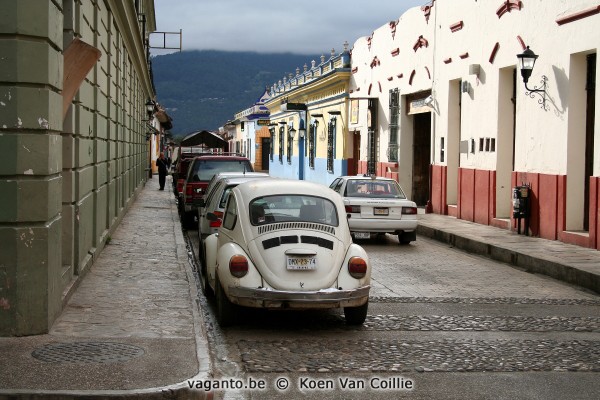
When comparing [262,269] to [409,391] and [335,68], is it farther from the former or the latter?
[335,68]

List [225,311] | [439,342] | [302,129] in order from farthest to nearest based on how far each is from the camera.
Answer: [302,129] → [225,311] → [439,342]

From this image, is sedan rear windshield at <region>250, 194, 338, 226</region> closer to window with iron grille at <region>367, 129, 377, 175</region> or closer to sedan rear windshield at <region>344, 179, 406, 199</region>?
sedan rear windshield at <region>344, 179, 406, 199</region>

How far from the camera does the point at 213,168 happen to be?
70.4 ft

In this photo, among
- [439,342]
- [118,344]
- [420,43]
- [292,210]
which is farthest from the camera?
[420,43]

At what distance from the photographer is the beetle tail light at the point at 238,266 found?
28.9 ft

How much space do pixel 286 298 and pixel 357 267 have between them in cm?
87

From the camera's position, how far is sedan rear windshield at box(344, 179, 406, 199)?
1819cm

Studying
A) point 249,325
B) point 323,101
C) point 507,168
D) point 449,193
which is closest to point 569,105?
point 507,168

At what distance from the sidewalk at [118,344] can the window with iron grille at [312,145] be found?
31.2 metres

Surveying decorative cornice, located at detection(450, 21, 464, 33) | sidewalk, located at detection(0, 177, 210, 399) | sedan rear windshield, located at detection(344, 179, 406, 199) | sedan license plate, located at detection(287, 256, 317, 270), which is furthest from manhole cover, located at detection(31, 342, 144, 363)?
decorative cornice, located at detection(450, 21, 464, 33)

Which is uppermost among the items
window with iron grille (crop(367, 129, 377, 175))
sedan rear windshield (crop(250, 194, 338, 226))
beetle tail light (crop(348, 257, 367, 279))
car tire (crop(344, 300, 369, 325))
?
window with iron grille (crop(367, 129, 377, 175))

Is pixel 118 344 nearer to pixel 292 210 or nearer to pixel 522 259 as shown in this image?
pixel 292 210

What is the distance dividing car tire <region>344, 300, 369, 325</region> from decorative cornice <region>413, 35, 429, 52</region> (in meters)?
17.7

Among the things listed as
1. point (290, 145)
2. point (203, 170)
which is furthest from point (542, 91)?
point (290, 145)
